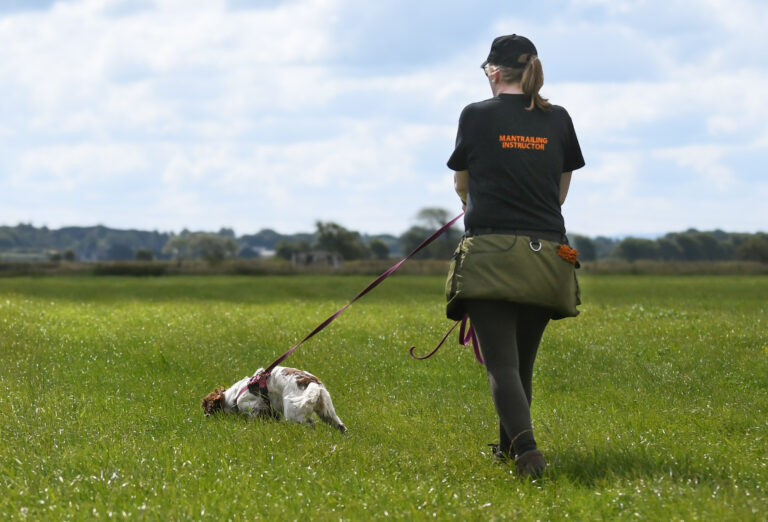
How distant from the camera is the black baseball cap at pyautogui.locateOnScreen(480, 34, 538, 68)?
619 centimetres

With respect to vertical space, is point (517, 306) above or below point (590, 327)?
above

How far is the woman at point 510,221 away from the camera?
238 inches

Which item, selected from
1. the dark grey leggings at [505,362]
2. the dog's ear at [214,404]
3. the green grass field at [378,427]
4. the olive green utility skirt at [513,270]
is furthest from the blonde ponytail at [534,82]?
the dog's ear at [214,404]

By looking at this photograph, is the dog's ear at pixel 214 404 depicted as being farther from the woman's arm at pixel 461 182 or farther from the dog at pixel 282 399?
the woman's arm at pixel 461 182

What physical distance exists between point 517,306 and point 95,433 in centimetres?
493

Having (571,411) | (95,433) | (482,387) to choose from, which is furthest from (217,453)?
(482,387)

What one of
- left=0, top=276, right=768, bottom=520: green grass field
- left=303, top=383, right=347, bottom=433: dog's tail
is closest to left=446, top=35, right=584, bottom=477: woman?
left=0, top=276, right=768, bottom=520: green grass field

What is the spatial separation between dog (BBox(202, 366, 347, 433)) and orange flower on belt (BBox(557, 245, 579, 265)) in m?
3.21

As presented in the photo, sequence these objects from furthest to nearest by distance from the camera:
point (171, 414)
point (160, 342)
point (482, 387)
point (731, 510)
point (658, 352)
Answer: point (160, 342), point (658, 352), point (482, 387), point (171, 414), point (731, 510)

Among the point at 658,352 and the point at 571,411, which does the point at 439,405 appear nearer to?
the point at 571,411

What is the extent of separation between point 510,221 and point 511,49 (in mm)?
1447

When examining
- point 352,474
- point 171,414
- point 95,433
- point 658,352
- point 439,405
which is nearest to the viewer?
point 352,474

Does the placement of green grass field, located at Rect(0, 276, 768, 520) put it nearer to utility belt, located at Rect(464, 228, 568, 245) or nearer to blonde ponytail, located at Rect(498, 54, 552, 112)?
utility belt, located at Rect(464, 228, 568, 245)

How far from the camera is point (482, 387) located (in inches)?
460
